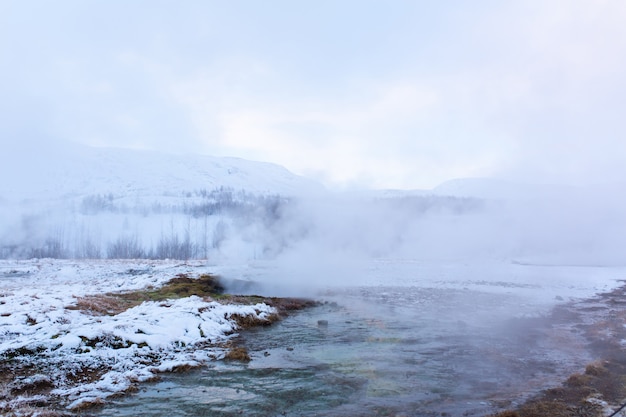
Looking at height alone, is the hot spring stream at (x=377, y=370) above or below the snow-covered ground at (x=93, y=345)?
below

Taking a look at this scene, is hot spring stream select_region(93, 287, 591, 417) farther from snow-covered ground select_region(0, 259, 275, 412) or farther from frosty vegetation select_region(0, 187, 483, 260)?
frosty vegetation select_region(0, 187, 483, 260)

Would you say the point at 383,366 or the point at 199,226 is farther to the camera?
the point at 199,226

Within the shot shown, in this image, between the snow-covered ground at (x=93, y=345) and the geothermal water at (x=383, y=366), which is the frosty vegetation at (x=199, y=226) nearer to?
the geothermal water at (x=383, y=366)

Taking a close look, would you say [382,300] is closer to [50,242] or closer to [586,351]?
[586,351]

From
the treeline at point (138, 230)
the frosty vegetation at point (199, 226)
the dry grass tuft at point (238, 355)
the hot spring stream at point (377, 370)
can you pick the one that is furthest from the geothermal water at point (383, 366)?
the treeline at point (138, 230)

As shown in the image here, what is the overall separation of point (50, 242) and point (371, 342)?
409ft

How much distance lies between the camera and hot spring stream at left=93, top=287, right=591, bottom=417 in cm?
920

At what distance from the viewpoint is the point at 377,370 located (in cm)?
1203

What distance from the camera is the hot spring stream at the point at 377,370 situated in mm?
9195

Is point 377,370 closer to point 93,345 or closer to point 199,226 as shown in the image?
point 93,345

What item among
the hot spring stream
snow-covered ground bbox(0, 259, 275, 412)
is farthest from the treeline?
snow-covered ground bbox(0, 259, 275, 412)

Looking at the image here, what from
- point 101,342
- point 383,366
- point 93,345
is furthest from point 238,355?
point 383,366

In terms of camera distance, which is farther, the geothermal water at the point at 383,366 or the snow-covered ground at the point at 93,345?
the snow-covered ground at the point at 93,345

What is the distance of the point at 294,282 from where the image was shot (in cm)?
3888
